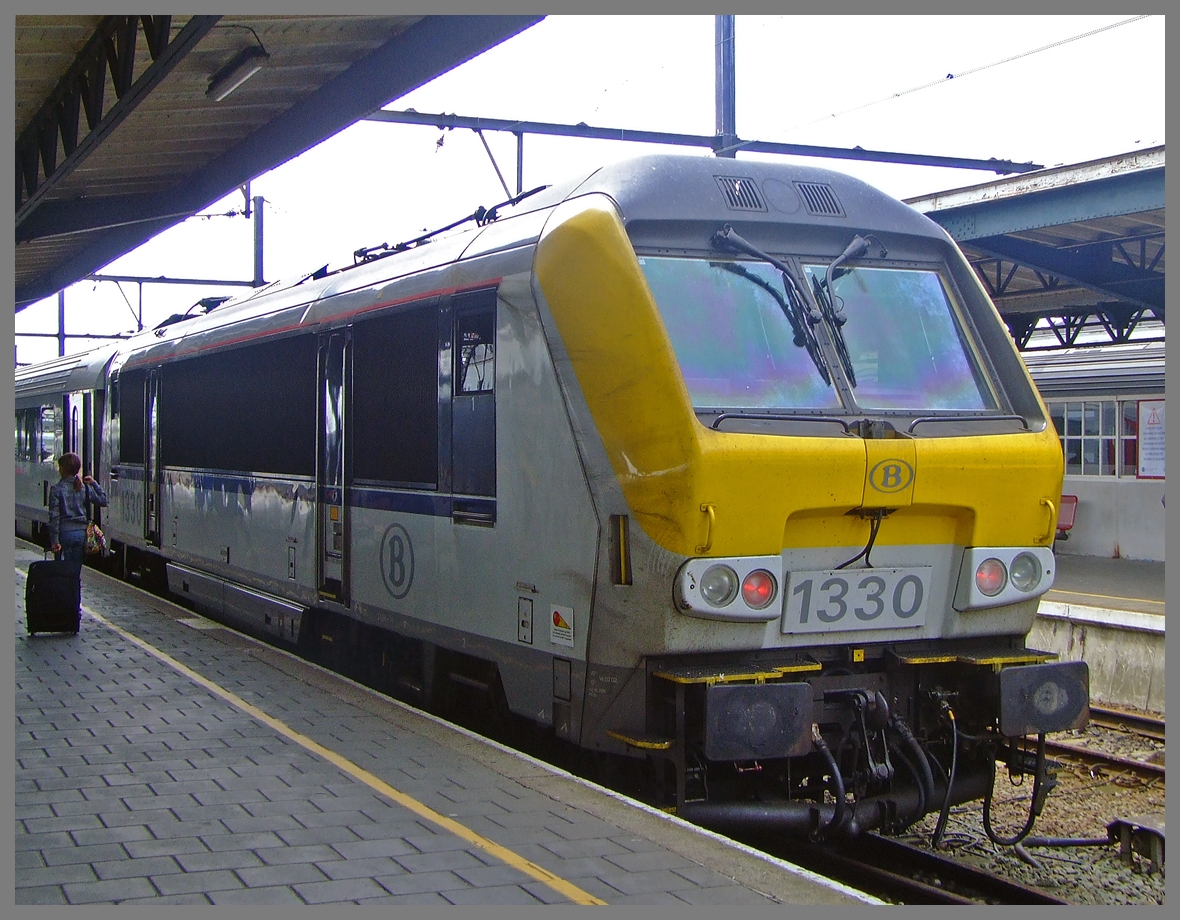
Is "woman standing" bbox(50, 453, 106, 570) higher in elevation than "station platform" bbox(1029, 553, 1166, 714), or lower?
higher

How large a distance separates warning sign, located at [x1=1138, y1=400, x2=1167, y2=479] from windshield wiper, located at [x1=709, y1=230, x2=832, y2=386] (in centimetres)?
1384

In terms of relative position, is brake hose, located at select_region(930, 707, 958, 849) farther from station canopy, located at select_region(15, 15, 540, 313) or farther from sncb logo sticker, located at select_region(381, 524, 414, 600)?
station canopy, located at select_region(15, 15, 540, 313)

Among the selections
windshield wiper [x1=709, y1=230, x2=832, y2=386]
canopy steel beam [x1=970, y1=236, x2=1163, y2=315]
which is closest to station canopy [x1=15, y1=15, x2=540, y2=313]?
windshield wiper [x1=709, y1=230, x2=832, y2=386]

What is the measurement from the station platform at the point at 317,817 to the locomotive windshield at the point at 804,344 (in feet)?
6.53

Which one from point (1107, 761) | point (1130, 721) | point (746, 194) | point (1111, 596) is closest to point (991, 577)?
point (746, 194)

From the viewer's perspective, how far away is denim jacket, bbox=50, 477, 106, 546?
11.0 meters

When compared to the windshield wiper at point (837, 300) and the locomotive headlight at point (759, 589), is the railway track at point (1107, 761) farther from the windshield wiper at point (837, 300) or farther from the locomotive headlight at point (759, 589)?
the locomotive headlight at point (759, 589)

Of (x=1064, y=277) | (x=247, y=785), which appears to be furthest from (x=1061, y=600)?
(x=247, y=785)

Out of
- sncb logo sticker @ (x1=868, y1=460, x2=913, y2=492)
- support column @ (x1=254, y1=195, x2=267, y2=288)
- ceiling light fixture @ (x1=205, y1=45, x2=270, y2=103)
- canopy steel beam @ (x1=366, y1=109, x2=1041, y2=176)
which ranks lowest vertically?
sncb logo sticker @ (x1=868, y1=460, x2=913, y2=492)

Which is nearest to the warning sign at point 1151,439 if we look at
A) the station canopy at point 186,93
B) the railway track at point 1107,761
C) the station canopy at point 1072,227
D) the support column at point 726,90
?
the station canopy at point 1072,227

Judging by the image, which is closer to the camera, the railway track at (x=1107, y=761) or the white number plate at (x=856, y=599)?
the white number plate at (x=856, y=599)

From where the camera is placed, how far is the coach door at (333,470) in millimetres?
8258

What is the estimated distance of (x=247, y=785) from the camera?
577 cm

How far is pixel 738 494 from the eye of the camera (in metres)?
5.39
